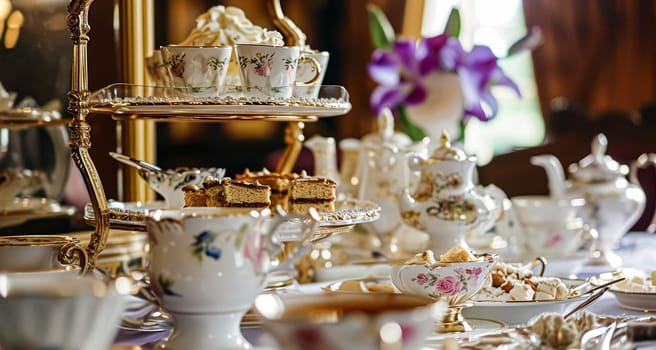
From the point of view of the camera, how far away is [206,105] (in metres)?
1.21

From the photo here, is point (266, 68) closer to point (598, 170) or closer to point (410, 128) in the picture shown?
point (598, 170)

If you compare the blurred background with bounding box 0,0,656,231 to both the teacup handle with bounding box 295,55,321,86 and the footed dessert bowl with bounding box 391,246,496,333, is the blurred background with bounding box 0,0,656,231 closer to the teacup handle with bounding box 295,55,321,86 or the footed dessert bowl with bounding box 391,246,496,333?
the teacup handle with bounding box 295,55,321,86

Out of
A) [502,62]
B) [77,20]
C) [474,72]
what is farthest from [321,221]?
[502,62]

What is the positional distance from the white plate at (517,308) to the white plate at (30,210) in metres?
0.76

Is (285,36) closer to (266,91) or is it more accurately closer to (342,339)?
(266,91)

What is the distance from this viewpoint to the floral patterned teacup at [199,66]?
1.31m

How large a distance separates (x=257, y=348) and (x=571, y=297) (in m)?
0.40

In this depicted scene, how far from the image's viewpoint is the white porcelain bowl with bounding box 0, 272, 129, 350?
0.86 metres

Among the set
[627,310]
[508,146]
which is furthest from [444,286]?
[508,146]

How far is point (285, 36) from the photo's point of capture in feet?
4.91

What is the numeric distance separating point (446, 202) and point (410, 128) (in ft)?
2.15

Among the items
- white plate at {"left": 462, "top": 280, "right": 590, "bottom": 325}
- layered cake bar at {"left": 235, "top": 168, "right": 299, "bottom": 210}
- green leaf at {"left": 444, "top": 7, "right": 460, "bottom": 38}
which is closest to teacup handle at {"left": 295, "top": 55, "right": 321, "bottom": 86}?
layered cake bar at {"left": 235, "top": 168, "right": 299, "bottom": 210}

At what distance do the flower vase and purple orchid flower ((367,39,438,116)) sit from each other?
1 centimetres

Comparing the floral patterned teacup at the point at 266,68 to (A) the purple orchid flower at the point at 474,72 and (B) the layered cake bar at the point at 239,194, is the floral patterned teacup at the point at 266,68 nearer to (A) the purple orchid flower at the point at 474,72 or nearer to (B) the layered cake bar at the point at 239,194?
(B) the layered cake bar at the point at 239,194
